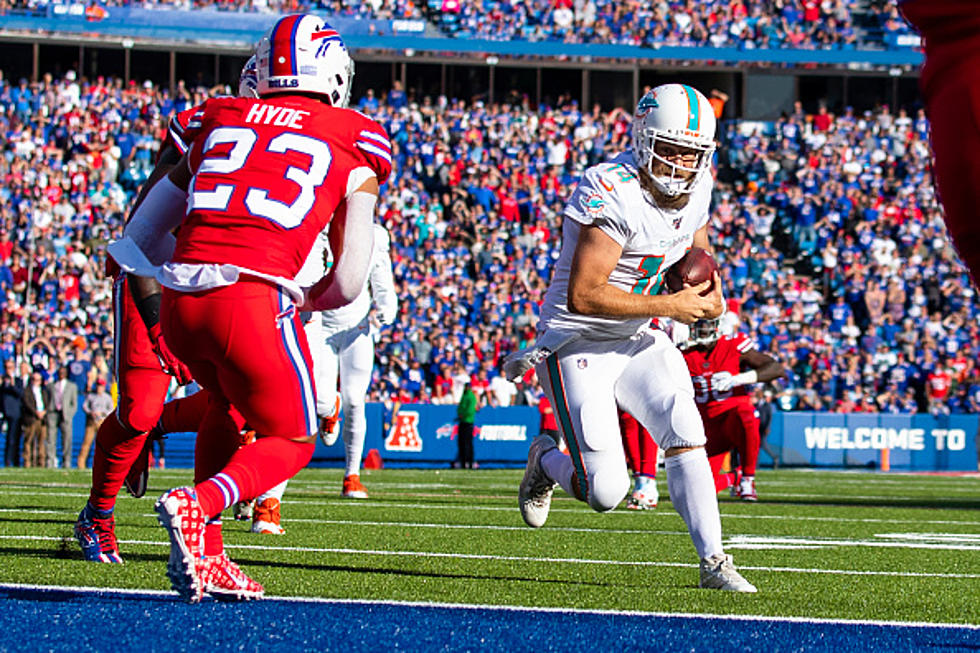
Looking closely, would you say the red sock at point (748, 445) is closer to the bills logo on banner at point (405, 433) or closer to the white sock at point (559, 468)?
the white sock at point (559, 468)

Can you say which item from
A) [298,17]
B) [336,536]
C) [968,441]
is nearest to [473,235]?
[968,441]

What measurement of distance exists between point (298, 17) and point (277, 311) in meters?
0.92

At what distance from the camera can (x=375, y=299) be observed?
984cm

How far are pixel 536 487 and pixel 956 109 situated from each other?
3.37 meters

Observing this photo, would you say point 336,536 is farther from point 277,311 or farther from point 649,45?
point 649,45

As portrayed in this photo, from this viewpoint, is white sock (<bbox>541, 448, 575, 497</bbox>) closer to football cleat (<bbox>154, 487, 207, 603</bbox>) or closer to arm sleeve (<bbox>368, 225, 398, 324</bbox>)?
football cleat (<bbox>154, 487, 207, 603</bbox>)

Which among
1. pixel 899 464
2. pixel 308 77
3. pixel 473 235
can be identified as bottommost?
pixel 899 464

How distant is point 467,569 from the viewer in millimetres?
5219

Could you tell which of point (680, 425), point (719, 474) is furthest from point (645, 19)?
point (680, 425)

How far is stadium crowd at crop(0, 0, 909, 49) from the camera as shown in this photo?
30.9m

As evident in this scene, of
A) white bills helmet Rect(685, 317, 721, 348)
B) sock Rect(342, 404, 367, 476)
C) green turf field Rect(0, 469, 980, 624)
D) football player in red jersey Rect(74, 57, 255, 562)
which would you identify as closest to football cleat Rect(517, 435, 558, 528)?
green turf field Rect(0, 469, 980, 624)

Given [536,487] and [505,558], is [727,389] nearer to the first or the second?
[536,487]

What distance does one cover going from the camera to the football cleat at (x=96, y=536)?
5.09 meters

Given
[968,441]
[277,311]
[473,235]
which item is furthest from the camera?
[473,235]
